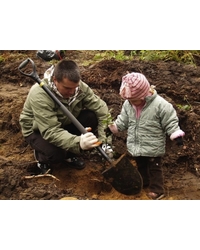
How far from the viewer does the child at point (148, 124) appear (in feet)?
9.18

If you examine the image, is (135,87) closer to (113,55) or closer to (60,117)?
(60,117)

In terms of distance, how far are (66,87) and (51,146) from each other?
616 mm

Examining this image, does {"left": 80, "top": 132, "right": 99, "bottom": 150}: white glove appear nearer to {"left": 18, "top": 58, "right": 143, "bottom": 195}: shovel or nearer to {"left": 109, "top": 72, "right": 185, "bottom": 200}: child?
{"left": 18, "top": 58, "right": 143, "bottom": 195}: shovel

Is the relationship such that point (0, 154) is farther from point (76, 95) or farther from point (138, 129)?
point (138, 129)

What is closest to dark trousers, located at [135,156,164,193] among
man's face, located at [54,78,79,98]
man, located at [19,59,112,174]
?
man, located at [19,59,112,174]

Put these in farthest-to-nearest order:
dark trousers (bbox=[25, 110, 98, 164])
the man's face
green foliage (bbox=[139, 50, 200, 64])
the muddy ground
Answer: green foliage (bbox=[139, 50, 200, 64]) → dark trousers (bbox=[25, 110, 98, 164]) → the muddy ground → the man's face

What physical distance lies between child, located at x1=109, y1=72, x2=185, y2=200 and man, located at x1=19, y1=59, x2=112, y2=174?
0.90ft

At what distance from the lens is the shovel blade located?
9.70 ft

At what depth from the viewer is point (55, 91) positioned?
3197 millimetres

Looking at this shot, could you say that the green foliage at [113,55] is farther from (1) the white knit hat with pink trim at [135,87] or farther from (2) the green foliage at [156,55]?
(1) the white knit hat with pink trim at [135,87]

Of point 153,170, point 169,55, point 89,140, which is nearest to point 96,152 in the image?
point 153,170

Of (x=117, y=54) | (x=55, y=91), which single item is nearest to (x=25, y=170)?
(x=55, y=91)

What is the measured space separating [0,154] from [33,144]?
2.20 ft

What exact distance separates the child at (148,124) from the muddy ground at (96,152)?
0.30 metres
